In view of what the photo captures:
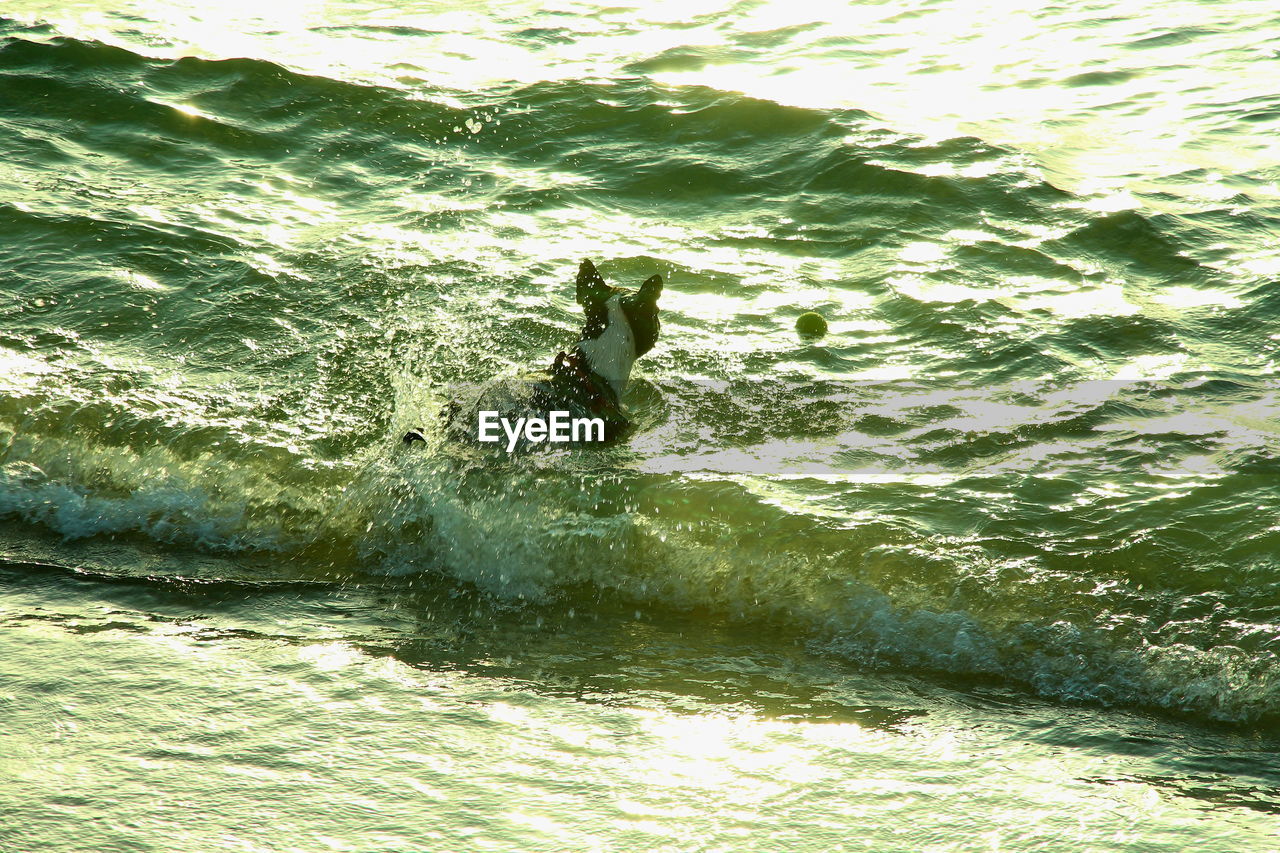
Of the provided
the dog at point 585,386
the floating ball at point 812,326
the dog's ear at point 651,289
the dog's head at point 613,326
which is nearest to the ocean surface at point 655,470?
the floating ball at point 812,326

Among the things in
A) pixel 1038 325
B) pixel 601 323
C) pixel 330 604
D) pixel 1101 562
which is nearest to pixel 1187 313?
pixel 1038 325

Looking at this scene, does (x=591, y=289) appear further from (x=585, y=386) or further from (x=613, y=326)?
(x=585, y=386)

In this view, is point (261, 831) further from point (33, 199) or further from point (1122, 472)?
point (33, 199)

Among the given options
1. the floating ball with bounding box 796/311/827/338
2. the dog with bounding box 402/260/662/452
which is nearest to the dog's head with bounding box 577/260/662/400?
the dog with bounding box 402/260/662/452

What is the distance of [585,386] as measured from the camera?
21.6ft

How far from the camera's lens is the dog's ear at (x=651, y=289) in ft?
21.4

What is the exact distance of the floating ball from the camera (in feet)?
27.0

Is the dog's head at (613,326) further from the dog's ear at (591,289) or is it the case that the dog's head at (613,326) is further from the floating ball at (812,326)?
the floating ball at (812,326)

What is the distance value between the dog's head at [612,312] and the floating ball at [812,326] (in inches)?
67.9

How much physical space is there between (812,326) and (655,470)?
223cm

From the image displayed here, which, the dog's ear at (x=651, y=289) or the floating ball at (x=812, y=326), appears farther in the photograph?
the floating ball at (x=812, y=326)

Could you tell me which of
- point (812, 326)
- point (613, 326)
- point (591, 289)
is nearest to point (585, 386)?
point (613, 326)

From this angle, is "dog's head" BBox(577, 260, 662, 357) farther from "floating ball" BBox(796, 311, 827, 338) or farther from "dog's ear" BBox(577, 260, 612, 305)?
"floating ball" BBox(796, 311, 827, 338)

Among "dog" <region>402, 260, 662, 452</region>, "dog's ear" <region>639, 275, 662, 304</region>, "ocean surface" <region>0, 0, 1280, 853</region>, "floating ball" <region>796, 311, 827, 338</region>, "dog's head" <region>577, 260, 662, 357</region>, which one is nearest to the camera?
"ocean surface" <region>0, 0, 1280, 853</region>
